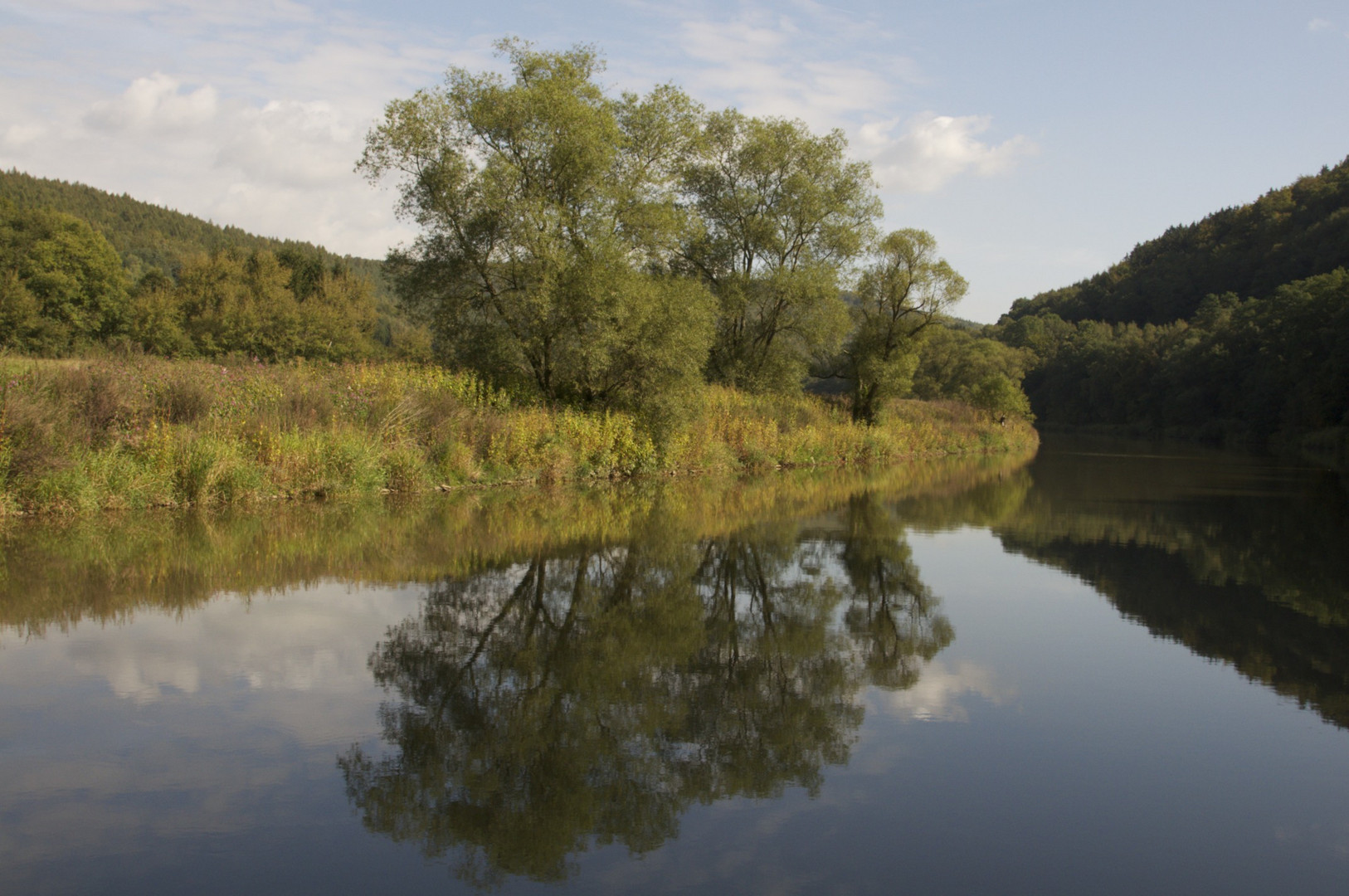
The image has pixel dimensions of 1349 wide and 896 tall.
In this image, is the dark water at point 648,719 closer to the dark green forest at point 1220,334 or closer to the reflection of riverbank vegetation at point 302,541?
the reflection of riverbank vegetation at point 302,541

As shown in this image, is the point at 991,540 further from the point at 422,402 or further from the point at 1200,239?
the point at 1200,239

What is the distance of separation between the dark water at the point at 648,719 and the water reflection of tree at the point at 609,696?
0.09 ft

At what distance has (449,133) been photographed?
21047 millimetres

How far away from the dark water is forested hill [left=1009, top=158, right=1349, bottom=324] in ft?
253

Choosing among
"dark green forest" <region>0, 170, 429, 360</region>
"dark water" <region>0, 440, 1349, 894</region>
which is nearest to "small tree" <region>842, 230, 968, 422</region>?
"dark water" <region>0, 440, 1349, 894</region>

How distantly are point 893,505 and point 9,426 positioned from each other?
1430cm

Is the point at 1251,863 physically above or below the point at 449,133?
below

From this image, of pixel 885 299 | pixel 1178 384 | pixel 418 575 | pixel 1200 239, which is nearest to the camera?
pixel 418 575

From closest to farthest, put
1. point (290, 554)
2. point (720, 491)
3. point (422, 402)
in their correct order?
point (290, 554) < point (422, 402) < point (720, 491)

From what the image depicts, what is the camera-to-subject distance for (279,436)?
14195 mm

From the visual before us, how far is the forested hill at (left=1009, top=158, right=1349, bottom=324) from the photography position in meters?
76.0

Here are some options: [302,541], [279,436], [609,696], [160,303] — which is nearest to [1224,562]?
[609,696]

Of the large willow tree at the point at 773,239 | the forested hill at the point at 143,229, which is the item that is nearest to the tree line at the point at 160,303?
the forested hill at the point at 143,229

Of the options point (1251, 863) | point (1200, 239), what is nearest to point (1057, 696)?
point (1251, 863)
